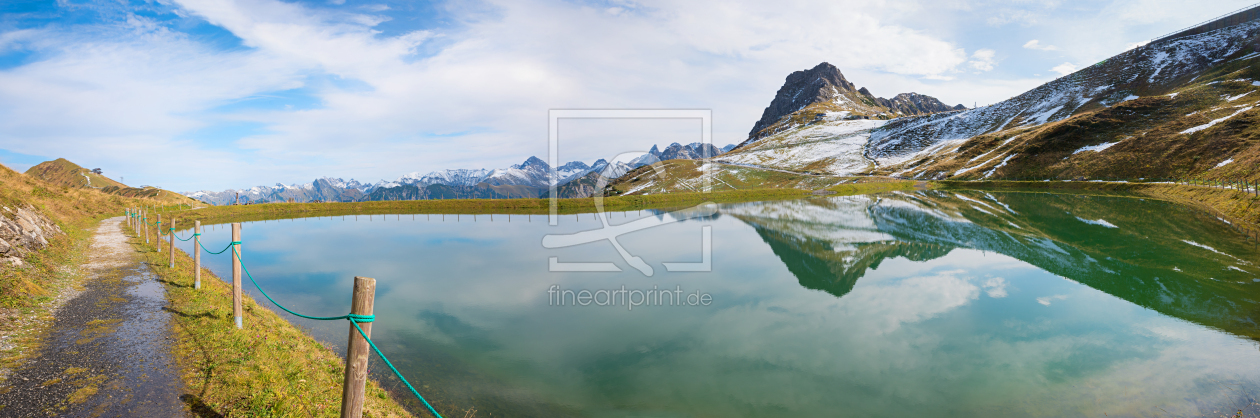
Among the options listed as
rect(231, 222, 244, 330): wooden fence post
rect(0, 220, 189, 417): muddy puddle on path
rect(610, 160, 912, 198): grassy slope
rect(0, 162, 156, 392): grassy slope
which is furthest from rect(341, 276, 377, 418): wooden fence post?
rect(610, 160, 912, 198): grassy slope

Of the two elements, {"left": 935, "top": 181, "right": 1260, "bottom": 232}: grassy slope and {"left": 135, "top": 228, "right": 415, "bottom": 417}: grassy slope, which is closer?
{"left": 135, "top": 228, "right": 415, "bottom": 417}: grassy slope

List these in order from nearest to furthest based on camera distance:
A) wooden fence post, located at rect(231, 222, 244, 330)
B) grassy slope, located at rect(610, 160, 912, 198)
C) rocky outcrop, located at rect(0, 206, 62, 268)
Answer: wooden fence post, located at rect(231, 222, 244, 330) < rocky outcrop, located at rect(0, 206, 62, 268) < grassy slope, located at rect(610, 160, 912, 198)

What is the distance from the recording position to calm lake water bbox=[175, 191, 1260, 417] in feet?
35.4

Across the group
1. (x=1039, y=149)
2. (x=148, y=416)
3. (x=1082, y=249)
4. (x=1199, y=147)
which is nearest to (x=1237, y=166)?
(x=1199, y=147)

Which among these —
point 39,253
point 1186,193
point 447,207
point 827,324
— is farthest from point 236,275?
point 1186,193

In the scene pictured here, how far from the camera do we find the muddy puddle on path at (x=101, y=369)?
309 inches

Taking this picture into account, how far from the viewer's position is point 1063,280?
68.5ft

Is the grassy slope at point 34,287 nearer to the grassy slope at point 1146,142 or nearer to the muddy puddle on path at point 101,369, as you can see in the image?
the muddy puddle on path at point 101,369

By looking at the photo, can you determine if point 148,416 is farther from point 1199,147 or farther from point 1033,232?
point 1199,147

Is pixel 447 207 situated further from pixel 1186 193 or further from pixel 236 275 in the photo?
pixel 1186 193

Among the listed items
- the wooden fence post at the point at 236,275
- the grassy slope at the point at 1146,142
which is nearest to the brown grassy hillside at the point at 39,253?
the wooden fence post at the point at 236,275

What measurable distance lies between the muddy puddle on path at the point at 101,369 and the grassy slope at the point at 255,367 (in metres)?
0.38

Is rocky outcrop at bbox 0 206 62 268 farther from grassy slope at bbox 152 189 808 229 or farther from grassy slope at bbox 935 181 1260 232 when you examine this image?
grassy slope at bbox 935 181 1260 232

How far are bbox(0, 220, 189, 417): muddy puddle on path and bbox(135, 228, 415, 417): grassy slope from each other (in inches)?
15.1
